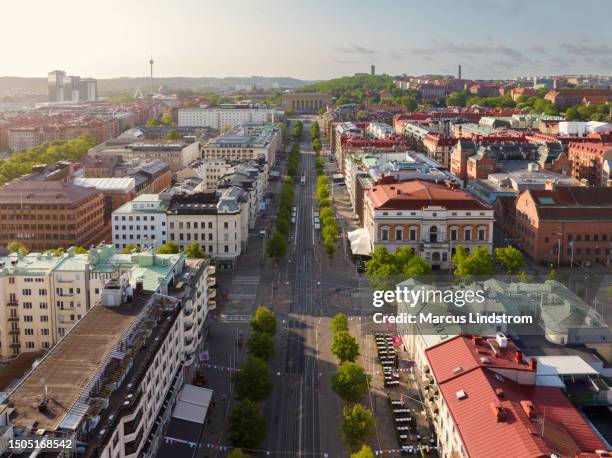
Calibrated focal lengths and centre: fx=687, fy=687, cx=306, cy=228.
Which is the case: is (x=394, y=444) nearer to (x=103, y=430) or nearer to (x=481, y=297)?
(x=481, y=297)

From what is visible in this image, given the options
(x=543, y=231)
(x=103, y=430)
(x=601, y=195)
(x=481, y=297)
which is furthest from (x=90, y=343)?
(x=601, y=195)

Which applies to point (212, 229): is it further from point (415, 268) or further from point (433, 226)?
point (415, 268)

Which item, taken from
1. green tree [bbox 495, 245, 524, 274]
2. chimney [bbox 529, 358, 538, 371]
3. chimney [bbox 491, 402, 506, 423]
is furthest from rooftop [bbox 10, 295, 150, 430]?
green tree [bbox 495, 245, 524, 274]

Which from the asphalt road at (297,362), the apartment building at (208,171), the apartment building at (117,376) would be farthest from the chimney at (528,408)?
the apartment building at (208,171)

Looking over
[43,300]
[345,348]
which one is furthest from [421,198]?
[43,300]

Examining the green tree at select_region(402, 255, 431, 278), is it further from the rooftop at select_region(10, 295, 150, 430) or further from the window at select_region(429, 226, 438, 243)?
the rooftop at select_region(10, 295, 150, 430)

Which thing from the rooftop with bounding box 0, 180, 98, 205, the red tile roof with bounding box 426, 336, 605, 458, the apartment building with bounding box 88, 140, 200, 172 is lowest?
the red tile roof with bounding box 426, 336, 605, 458

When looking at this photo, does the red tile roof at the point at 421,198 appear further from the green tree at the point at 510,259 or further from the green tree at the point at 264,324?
the green tree at the point at 264,324
